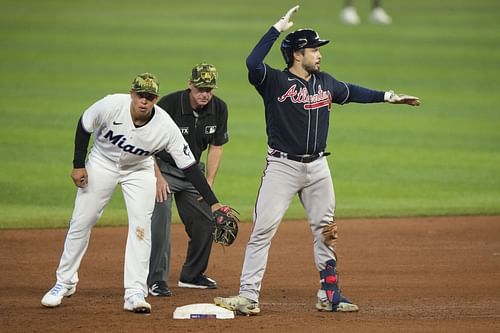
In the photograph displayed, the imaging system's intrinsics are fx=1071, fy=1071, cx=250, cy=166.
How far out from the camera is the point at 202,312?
821cm

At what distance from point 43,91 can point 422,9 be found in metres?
19.2

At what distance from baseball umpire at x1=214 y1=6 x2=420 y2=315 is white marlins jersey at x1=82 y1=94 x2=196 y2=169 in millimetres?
694

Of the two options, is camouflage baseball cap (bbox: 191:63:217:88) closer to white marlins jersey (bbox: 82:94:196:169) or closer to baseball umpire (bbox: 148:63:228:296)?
baseball umpire (bbox: 148:63:228:296)

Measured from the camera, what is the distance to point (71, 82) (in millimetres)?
23562

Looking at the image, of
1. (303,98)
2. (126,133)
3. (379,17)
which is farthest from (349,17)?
(126,133)

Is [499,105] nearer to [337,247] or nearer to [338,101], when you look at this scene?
[337,247]

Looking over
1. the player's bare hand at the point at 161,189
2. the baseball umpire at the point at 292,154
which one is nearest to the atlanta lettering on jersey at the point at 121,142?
the player's bare hand at the point at 161,189

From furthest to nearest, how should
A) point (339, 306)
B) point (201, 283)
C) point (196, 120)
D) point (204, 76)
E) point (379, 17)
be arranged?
point (379, 17), point (201, 283), point (196, 120), point (204, 76), point (339, 306)

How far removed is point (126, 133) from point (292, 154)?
1307mm

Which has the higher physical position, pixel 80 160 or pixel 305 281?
pixel 80 160

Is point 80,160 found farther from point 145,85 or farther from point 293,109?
point 293,109

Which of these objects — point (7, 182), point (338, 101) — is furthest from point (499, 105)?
point (338, 101)

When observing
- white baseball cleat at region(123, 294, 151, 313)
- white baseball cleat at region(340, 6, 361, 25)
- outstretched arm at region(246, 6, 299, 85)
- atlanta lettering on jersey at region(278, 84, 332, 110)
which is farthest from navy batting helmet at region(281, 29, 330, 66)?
white baseball cleat at region(340, 6, 361, 25)

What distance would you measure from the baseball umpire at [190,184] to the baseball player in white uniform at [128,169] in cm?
83
